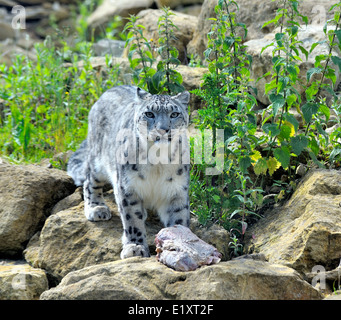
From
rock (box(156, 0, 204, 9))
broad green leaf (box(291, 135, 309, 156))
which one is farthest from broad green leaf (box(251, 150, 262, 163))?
rock (box(156, 0, 204, 9))

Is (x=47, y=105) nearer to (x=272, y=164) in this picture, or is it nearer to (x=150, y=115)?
(x=150, y=115)

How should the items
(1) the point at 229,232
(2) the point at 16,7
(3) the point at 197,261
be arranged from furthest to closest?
(2) the point at 16,7, (1) the point at 229,232, (3) the point at 197,261

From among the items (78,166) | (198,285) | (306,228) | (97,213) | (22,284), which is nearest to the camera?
(198,285)

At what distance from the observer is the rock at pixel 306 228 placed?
476 cm

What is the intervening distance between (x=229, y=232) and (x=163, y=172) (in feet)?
2.89

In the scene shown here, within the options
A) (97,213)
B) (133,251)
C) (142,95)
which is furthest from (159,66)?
(133,251)

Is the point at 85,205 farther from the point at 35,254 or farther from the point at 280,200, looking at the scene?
the point at 280,200

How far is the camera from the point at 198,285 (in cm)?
399

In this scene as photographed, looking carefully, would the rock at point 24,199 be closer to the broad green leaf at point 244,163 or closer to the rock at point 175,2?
the broad green leaf at point 244,163

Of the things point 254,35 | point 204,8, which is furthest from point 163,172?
point 204,8

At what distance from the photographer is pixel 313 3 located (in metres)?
7.66

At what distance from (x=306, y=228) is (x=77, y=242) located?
2.20 meters

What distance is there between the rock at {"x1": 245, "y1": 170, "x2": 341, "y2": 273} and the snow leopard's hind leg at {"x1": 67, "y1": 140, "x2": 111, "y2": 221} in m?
1.52
